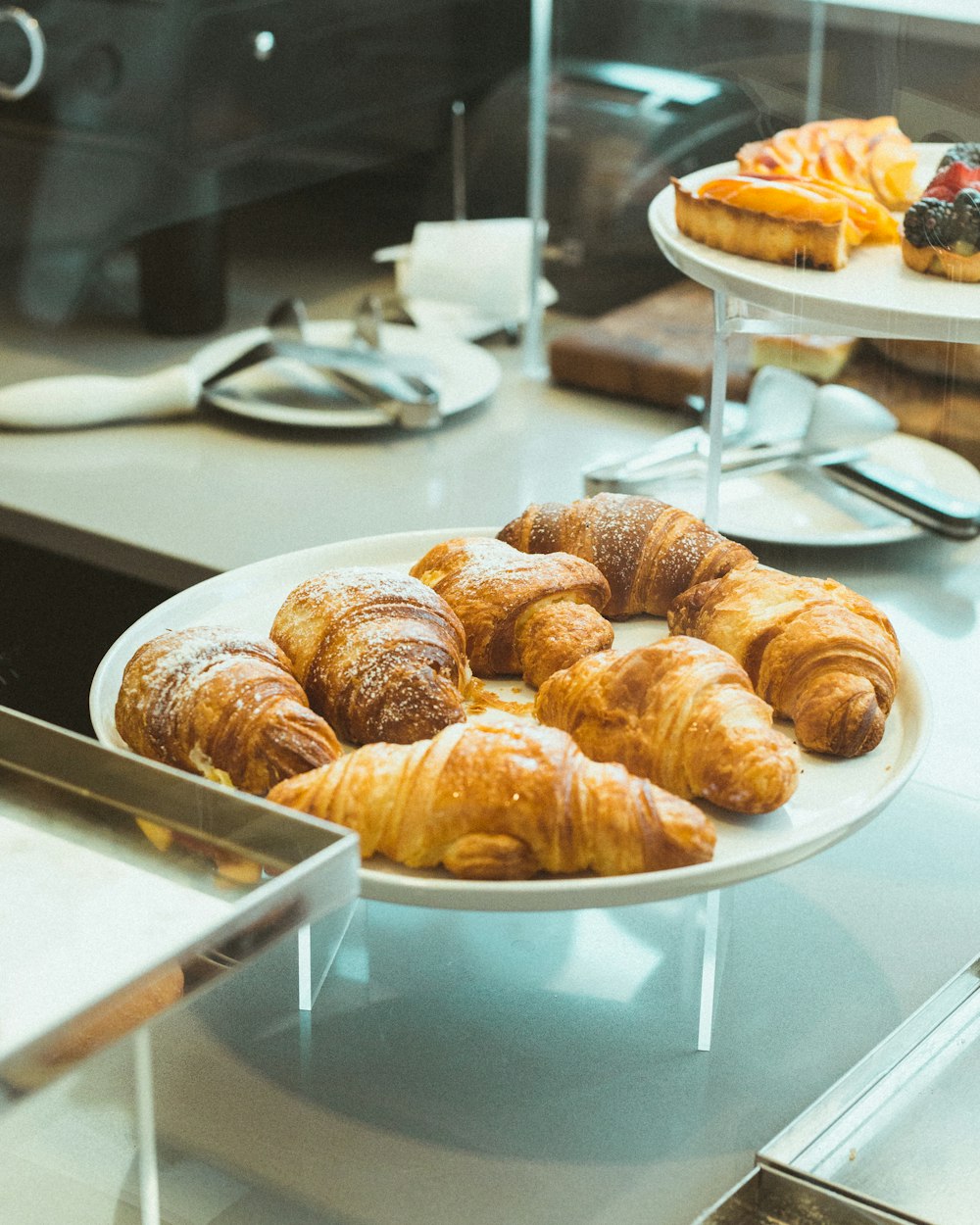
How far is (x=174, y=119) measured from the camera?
4.46 ft

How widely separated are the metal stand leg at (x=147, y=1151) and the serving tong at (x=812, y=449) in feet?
1.65

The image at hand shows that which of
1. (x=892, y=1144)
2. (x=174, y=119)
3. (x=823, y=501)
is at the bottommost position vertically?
(x=892, y=1144)

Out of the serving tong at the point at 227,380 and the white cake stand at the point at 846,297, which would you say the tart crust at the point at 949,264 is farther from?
the serving tong at the point at 227,380

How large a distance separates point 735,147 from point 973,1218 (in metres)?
0.54

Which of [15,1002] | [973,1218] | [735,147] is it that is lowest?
[973,1218]

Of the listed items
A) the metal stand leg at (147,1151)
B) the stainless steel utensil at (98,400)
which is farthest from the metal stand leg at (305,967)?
the stainless steel utensil at (98,400)

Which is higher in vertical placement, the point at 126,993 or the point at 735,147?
the point at 735,147

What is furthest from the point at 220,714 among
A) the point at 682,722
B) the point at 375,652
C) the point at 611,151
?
the point at 611,151

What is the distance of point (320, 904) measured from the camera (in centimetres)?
43

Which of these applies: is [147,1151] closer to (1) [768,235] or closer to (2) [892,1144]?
(2) [892,1144]

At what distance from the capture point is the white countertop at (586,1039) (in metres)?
0.51

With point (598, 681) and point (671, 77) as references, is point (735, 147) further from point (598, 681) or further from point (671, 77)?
point (598, 681)

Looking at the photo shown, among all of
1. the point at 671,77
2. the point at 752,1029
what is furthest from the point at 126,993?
the point at 671,77

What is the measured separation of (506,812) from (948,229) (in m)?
0.36
